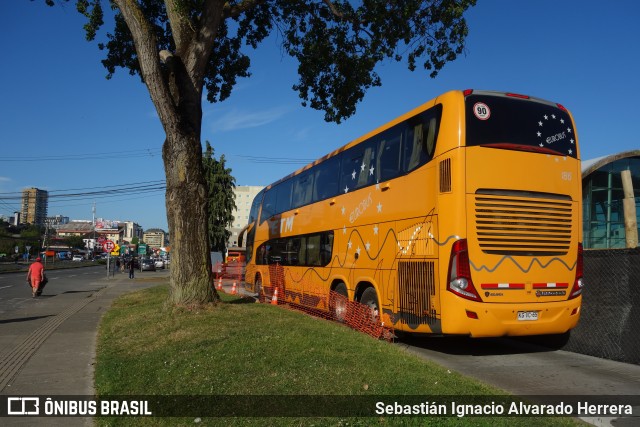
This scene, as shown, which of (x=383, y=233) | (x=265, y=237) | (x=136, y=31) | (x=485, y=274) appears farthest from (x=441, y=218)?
(x=265, y=237)

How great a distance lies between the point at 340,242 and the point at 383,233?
2092 millimetres

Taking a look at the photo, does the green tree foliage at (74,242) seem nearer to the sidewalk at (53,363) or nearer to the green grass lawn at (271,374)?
the sidewalk at (53,363)

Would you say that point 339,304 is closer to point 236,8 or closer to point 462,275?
point 462,275

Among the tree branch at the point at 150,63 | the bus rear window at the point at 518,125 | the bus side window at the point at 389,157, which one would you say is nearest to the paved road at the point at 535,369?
the bus side window at the point at 389,157

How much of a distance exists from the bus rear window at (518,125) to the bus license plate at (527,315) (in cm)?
243

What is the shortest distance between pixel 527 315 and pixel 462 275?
3.95ft

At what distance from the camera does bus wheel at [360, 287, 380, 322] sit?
30.6ft

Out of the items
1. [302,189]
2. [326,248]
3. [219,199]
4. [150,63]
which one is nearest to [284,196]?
[302,189]

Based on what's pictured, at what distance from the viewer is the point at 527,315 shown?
7.39 metres

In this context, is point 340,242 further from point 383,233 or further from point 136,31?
point 136,31

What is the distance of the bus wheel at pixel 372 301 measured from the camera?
932cm

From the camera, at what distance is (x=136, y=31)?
1023 cm

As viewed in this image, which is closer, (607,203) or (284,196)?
(284,196)

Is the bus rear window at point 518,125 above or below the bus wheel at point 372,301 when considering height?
above
